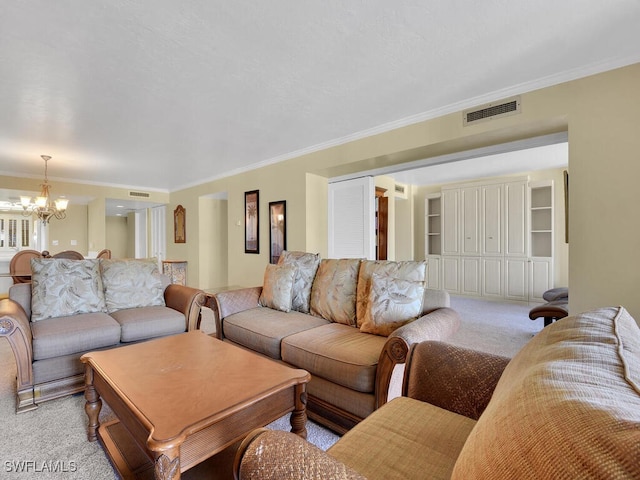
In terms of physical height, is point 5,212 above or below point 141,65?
below

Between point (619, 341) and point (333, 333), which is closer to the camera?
point (619, 341)

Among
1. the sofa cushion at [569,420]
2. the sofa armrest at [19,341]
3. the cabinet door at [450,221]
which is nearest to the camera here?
the sofa cushion at [569,420]

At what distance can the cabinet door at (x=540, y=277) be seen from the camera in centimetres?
526

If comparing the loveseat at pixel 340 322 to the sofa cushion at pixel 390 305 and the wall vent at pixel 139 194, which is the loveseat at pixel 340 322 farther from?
the wall vent at pixel 139 194

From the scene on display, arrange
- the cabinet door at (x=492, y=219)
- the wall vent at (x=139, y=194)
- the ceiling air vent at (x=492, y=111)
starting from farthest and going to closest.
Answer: the wall vent at (x=139, y=194)
the cabinet door at (x=492, y=219)
the ceiling air vent at (x=492, y=111)

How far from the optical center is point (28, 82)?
7.97 ft

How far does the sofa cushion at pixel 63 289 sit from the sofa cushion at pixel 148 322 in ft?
0.80

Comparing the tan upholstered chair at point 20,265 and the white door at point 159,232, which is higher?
the white door at point 159,232

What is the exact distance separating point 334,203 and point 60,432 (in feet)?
12.1

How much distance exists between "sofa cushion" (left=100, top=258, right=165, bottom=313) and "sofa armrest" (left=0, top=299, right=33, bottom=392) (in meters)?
0.75

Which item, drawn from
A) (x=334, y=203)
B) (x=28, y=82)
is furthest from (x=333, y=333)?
(x=28, y=82)

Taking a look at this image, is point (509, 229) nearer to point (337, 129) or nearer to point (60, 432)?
point (337, 129)

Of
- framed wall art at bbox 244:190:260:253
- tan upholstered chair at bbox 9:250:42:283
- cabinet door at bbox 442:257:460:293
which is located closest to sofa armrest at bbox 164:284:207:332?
framed wall art at bbox 244:190:260:253

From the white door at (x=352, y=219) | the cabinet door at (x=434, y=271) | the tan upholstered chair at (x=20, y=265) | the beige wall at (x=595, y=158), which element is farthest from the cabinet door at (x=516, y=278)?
the tan upholstered chair at (x=20, y=265)
